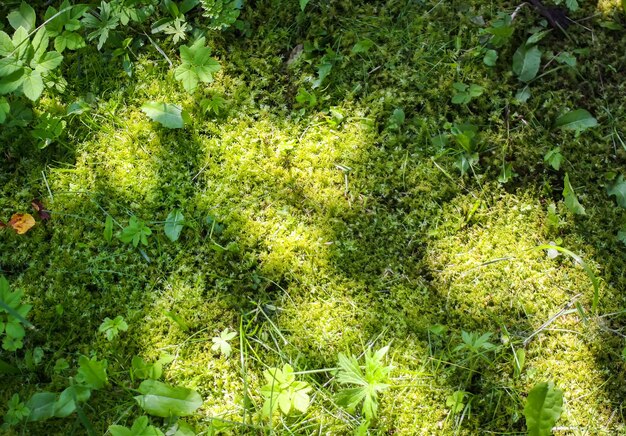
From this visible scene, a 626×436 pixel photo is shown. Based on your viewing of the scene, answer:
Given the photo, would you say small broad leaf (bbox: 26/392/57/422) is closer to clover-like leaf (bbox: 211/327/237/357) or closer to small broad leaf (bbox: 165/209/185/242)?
clover-like leaf (bbox: 211/327/237/357)

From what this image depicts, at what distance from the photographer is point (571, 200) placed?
2857 millimetres

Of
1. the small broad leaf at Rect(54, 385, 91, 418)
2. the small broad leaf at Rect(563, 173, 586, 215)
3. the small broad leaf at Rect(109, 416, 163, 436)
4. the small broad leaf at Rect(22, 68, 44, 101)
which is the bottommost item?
the small broad leaf at Rect(563, 173, 586, 215)

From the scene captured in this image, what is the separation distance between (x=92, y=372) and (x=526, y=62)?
271 cm

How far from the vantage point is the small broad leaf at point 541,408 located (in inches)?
97.1

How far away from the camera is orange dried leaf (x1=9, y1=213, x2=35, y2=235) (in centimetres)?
282

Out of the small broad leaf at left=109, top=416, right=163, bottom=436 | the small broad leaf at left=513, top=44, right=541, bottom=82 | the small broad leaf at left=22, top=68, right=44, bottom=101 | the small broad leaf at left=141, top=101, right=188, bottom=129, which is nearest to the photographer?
the small broad leaf at left=109, top=416, right=163, bottom=436

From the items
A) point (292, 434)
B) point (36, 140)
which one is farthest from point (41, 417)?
point (36, 140)

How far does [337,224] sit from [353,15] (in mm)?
1267

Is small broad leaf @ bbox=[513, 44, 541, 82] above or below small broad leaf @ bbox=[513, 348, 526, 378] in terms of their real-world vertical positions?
above

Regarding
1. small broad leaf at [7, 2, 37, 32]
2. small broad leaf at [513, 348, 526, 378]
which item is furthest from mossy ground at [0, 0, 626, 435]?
small broad leaf at [7, 2, 37, 32]

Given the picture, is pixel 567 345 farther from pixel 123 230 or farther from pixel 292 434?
pixel 123 230

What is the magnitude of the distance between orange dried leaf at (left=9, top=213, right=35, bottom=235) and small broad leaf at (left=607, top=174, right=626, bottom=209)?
9.71 ft

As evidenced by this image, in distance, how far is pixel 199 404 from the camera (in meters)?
2.47

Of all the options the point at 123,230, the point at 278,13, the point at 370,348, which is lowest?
the point at 370,348
